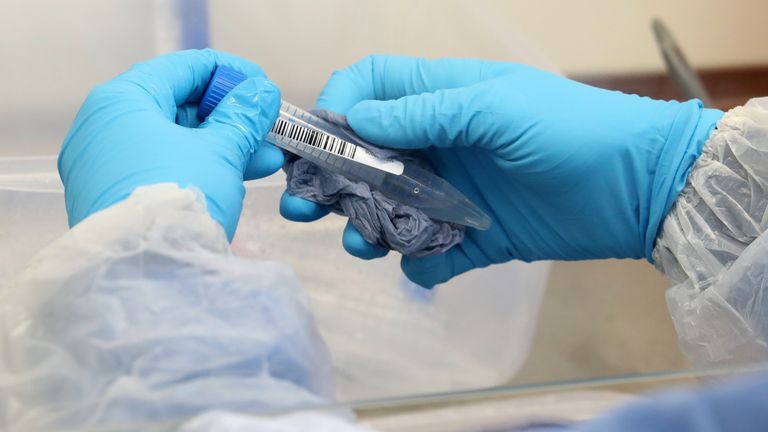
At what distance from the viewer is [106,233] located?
457 mm

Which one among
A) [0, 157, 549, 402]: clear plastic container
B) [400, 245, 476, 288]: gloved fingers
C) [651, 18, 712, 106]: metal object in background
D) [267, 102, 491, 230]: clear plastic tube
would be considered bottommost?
[0, 157, 549, 402]: clear plastic container

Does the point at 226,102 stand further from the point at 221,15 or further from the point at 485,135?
the point at 221,15

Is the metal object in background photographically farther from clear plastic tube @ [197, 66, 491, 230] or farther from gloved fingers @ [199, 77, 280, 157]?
gloved fingers @ [199, 77, 280, 157]

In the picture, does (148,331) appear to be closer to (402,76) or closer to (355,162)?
(355,162)

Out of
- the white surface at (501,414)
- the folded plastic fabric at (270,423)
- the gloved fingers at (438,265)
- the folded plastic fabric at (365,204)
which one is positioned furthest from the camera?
the gloved fingers at (438,265)

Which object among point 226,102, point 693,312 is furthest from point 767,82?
point 226,102

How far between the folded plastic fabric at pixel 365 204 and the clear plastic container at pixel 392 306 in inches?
12.1

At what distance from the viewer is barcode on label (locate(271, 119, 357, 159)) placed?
71cm

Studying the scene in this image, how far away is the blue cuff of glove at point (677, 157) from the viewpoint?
760mm

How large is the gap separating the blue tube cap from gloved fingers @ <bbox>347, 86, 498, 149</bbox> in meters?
0.12

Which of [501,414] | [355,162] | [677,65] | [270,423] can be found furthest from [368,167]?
[677,65]

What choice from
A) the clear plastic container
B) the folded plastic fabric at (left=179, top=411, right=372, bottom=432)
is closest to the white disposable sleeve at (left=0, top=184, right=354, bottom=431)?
the folded plastic fabric at (left=179, top=411, right=372, bottom=432)

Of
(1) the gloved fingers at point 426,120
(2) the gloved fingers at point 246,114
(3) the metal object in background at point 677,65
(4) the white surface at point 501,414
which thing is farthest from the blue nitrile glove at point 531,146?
(3) the metal object in background at point 677,65

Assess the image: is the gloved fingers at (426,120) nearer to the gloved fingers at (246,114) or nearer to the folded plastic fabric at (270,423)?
the gloved fingers at (246,114)
